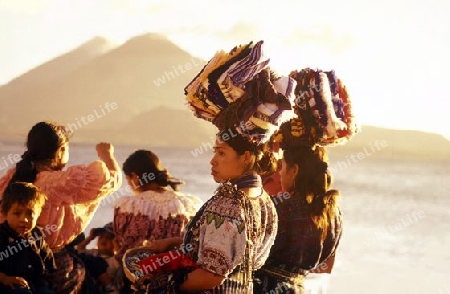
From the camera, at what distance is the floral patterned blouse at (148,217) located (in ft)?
15.3

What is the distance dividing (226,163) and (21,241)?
1.44m

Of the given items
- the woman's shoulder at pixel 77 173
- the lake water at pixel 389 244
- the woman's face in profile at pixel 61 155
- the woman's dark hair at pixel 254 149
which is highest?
the lake water at pixel 389 244

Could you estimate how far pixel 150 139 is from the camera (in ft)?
378

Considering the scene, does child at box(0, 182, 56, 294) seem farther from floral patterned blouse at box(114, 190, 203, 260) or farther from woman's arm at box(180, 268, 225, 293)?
woman's arm at box(180, 268, 225, 293)

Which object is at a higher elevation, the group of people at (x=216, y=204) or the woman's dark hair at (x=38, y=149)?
the woman's dark hair at (x=38, y=149)

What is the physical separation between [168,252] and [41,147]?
133 centimetres

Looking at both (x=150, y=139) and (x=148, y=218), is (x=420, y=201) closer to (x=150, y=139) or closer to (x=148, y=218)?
(x=148, y=218)

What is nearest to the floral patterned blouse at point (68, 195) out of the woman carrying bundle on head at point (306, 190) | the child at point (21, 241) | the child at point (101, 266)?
the child at point (21, 241)

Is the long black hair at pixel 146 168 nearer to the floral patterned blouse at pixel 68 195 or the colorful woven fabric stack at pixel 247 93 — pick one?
the floral patterned blouse at pixel 68 195

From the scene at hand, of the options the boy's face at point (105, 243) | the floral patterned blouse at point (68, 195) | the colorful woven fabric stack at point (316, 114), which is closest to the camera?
the colorful woven fabric stack at point (316, 114)

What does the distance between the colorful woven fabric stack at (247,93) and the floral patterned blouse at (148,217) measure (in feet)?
4.51

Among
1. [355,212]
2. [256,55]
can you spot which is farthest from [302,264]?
[355,212]

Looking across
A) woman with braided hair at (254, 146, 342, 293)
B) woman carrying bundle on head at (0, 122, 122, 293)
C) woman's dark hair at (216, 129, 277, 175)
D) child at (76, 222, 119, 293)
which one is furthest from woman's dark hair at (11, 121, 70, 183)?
woman's dark hair at (216, 129, 277, 175)

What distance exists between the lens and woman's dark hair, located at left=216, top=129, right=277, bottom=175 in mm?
3307
